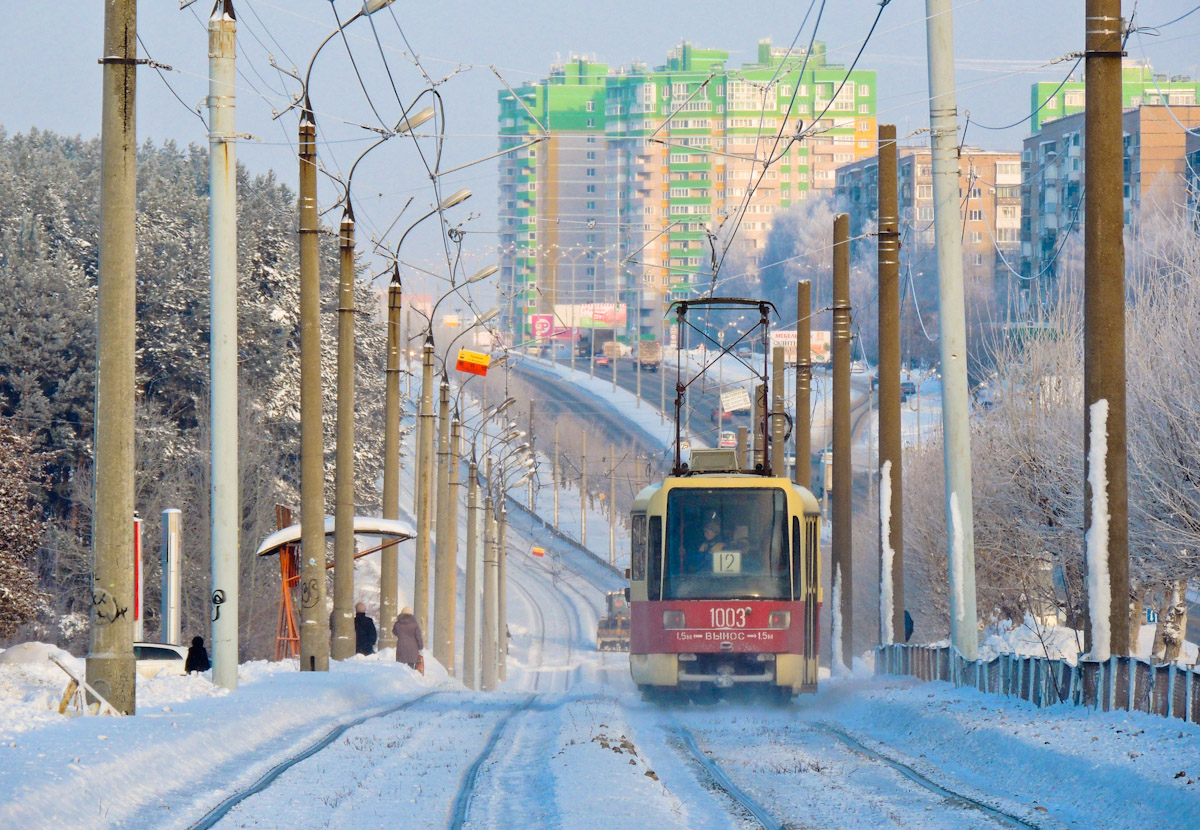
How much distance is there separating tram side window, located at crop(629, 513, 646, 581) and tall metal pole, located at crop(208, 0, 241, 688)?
6.07 metres

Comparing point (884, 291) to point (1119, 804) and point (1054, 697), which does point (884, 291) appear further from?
point (1119, 804)

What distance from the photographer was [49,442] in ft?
189

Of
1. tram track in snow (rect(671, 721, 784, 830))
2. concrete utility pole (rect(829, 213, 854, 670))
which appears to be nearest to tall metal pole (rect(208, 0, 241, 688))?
tram track in snow (rect(671, 721, 784, 830))

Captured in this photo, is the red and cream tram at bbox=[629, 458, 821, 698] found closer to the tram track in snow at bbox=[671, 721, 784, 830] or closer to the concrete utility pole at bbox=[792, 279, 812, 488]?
the tram track in snow at bbox=[671, 721, 784, 830]

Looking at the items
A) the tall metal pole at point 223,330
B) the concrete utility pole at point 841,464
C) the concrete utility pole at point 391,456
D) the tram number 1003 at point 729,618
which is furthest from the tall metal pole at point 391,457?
the tall metal pole at point 223,330

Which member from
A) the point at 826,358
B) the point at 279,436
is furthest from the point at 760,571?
the point at 826,358

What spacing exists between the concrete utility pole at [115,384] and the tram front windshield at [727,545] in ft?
31.0

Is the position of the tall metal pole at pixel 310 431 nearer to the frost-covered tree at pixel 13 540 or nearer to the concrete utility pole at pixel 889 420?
the concrete utility pole at pixel 889 420

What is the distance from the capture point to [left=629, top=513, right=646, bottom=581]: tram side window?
73.3 feet

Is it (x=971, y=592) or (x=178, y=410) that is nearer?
(x=971, y=592)

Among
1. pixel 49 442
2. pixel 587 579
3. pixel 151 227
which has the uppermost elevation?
pixel 151 227

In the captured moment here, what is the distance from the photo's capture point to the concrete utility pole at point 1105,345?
16250 mm

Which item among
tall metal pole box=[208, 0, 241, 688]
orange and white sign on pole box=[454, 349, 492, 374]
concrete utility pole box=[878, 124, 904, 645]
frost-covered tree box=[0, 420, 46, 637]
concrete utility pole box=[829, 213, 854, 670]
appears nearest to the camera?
tall metal pole box=[208, 0, 241, 688]

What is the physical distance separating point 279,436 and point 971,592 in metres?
51.0
